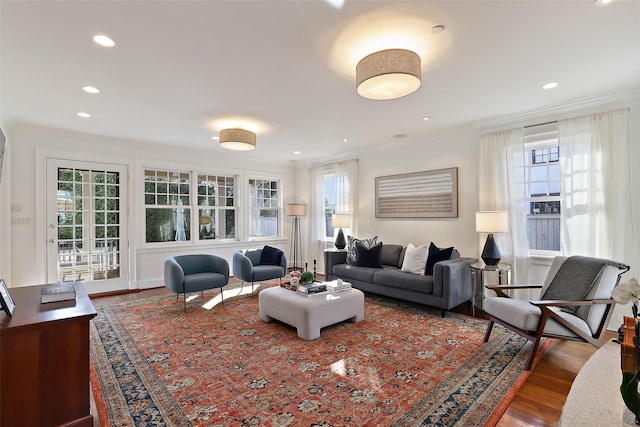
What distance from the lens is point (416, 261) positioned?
4230 millimetres

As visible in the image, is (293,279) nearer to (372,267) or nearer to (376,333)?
(376,333)

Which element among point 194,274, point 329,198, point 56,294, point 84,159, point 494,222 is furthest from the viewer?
point 329,198

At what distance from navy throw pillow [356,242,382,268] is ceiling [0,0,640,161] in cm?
194

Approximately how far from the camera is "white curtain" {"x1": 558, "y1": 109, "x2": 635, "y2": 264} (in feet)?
10.5

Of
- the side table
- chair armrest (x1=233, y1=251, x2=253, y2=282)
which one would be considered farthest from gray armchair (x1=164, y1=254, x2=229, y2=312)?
the side table

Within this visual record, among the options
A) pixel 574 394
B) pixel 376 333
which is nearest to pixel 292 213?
pixel 376 333

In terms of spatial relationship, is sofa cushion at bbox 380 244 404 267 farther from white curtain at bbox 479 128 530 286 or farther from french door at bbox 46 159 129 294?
french door at bbox 46 159 129 294

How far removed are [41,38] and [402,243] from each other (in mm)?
4995

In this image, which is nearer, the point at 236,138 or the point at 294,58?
the point at 294,58

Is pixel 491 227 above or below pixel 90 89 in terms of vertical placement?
below

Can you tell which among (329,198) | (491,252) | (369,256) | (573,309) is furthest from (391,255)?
(573,309)

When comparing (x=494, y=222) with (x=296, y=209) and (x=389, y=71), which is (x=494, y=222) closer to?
(x=389, y=71)

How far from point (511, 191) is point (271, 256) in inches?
149

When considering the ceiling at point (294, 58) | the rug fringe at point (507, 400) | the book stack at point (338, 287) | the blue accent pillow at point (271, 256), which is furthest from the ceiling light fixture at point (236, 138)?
the rug fringe at point (507, 400)
